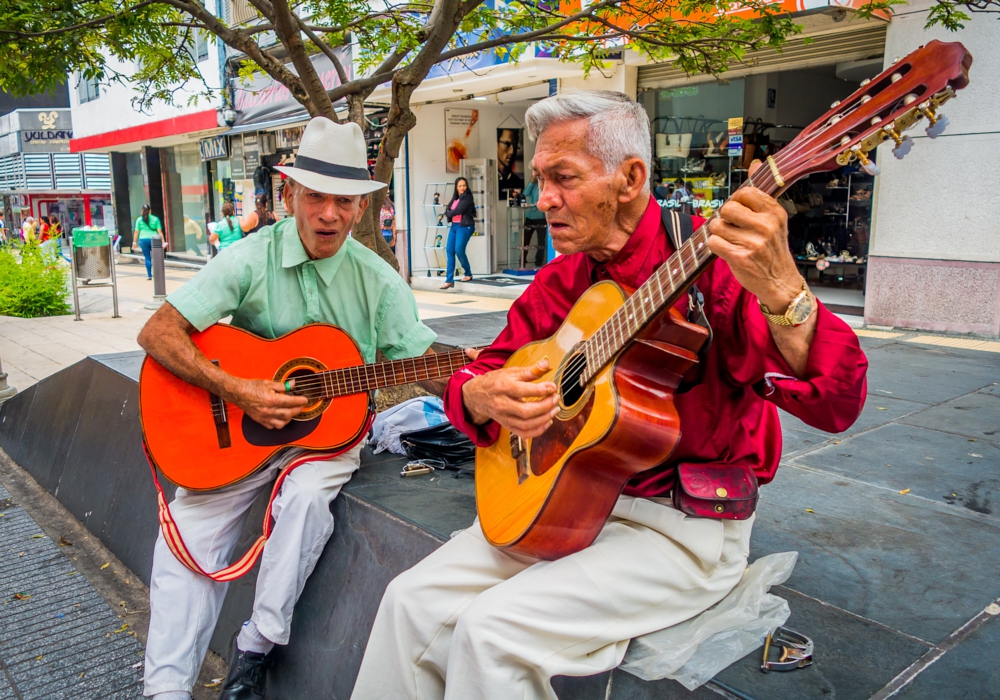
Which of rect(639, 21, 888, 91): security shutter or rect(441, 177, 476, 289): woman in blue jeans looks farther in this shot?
rect(441, 177, 476, 289): woman in blue jeans

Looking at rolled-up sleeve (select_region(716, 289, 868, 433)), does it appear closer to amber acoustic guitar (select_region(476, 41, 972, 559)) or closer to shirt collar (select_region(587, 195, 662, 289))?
amber acoustic guitar (select_region(476, 41, 972, 559))

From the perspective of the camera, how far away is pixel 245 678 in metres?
2.50

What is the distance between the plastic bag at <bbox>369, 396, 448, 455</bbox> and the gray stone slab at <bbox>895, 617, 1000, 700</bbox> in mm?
2192

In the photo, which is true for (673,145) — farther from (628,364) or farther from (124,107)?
(124,107)

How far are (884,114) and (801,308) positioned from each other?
36 cm

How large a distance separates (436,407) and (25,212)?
40197 mm

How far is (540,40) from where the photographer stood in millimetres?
4641

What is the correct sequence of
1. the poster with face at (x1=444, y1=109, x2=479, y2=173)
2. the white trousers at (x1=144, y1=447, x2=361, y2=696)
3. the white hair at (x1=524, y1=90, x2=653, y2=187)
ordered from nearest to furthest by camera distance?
1. the white hair at (x1=524, y1=90, x2=653, y2=187)
2. the white trousers at (x1=144, y1=447, x2=361, y2=696)
3. the poster with face at (x1=444, y1=109, x2=479, y2=173)

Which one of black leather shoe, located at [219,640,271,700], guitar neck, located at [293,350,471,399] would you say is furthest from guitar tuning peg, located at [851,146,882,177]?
black leather shoe, located at [219,640,271,700]

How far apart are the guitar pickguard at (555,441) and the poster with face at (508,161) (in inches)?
496

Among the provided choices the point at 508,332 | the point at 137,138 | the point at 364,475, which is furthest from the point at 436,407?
the point at 137,138

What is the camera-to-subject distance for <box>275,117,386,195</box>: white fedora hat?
280 cm

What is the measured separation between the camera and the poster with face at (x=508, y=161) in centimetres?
1413

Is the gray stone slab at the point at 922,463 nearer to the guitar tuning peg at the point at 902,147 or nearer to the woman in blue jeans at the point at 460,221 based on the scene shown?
the guitar tuning peg at the point at 902,147
